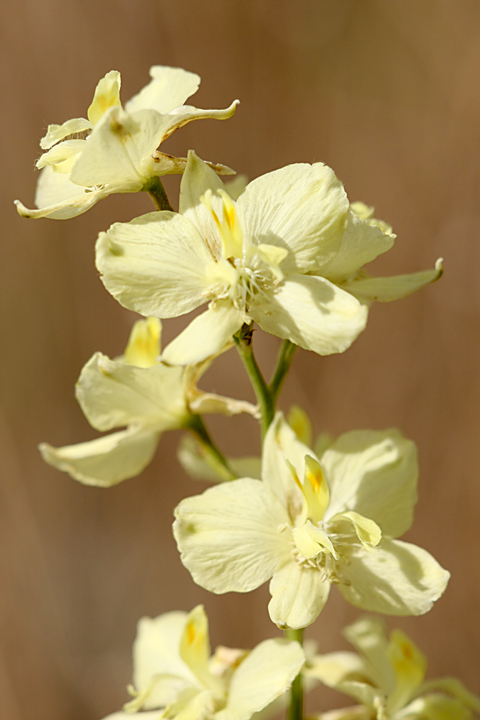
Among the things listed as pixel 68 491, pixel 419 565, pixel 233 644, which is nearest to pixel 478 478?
pixel 233 644

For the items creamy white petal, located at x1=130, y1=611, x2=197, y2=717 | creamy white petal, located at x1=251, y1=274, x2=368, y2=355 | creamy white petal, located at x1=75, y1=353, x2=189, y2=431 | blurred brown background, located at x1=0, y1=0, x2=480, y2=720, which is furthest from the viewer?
blurred brown background, located at x1=0, y1=0, x2=480, y2=720

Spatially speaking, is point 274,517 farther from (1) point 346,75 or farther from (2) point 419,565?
(1) point 346,75

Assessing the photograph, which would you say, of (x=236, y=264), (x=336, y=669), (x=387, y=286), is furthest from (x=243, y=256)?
(x=336, y=669)

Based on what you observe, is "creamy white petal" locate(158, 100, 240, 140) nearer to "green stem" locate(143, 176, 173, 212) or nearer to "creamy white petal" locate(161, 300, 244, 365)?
"green stem" locate(143, 176, 173, 212)

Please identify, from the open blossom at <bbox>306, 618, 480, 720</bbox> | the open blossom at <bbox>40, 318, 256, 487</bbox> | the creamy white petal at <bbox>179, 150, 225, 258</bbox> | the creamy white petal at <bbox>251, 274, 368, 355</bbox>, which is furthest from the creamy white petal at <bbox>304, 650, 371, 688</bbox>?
the creamy white petal at <bbox>179, 150, 225, 258</bbox>

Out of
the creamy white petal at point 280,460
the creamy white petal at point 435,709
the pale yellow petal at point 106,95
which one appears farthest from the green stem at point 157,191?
the creamy white petal at point 435,709

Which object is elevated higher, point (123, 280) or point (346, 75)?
point (346, 75)
